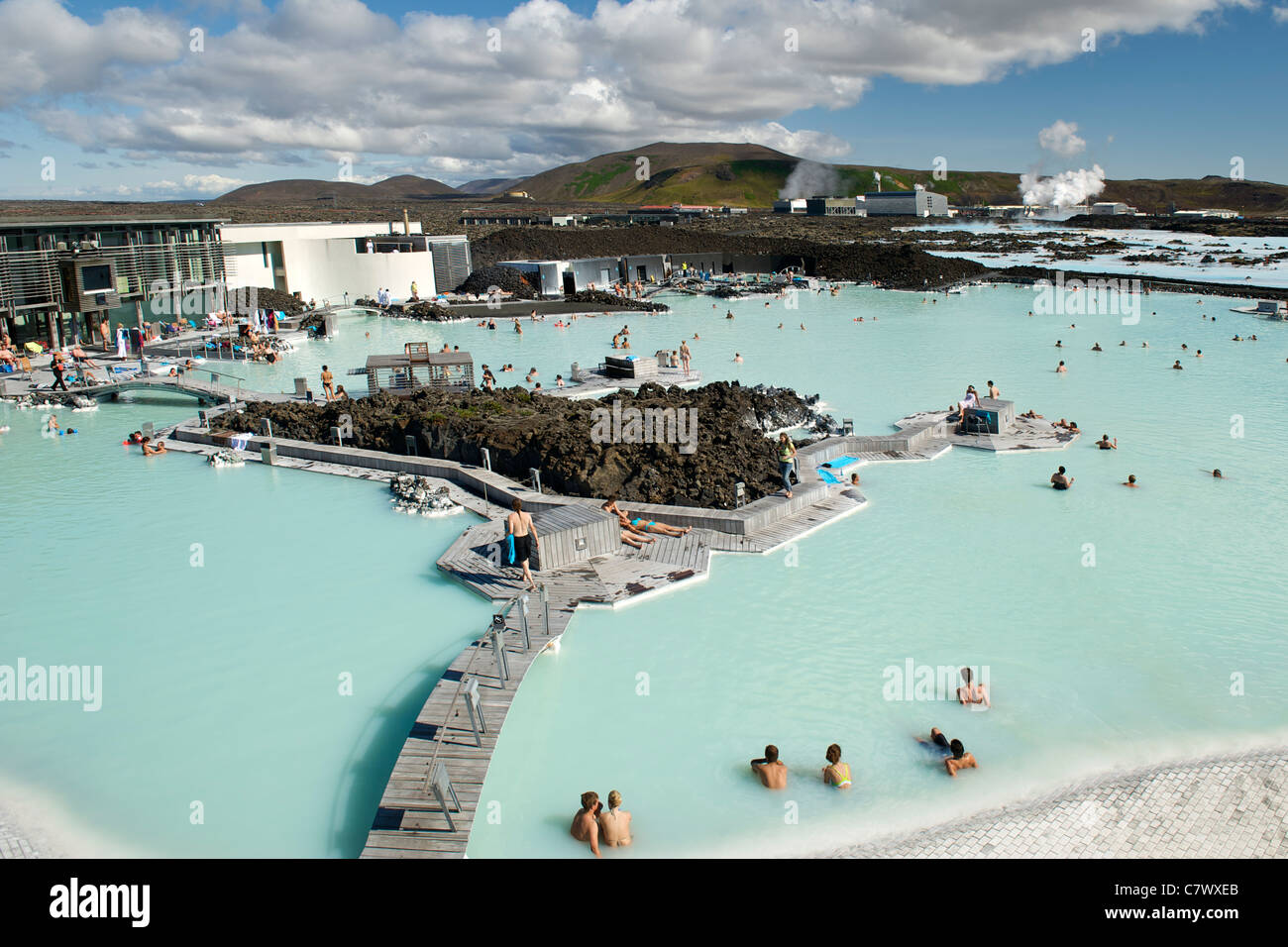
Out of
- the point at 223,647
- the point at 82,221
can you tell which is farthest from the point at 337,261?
the point at 223,647

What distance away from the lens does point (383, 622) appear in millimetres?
10469

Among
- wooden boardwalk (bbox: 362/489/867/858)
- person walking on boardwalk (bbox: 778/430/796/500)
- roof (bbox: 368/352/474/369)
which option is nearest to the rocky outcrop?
person walking on boardwalk (bbox: 778/430/796/500)

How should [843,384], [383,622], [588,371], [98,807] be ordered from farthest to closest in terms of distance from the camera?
1. [588,371]
2. [843,384]
3. [383,622]
4. [98,807]

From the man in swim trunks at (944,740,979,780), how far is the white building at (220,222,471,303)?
40.9 metres

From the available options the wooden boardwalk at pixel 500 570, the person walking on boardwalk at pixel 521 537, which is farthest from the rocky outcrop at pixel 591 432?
the person walking on boardwalk at pixel 521 537

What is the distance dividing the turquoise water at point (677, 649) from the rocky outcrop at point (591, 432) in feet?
6.74

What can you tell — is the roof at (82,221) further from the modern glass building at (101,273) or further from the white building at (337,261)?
the white building at (337,261)

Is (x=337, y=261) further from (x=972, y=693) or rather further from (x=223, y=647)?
(x=972, y=693)

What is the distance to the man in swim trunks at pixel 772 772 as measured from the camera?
7320mm

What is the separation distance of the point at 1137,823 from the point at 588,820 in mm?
4536

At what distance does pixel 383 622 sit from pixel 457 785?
3.97 meters

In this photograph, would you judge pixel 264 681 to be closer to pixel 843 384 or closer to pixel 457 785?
pixel 457 785

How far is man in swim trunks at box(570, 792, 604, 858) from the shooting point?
6730 millimetres
